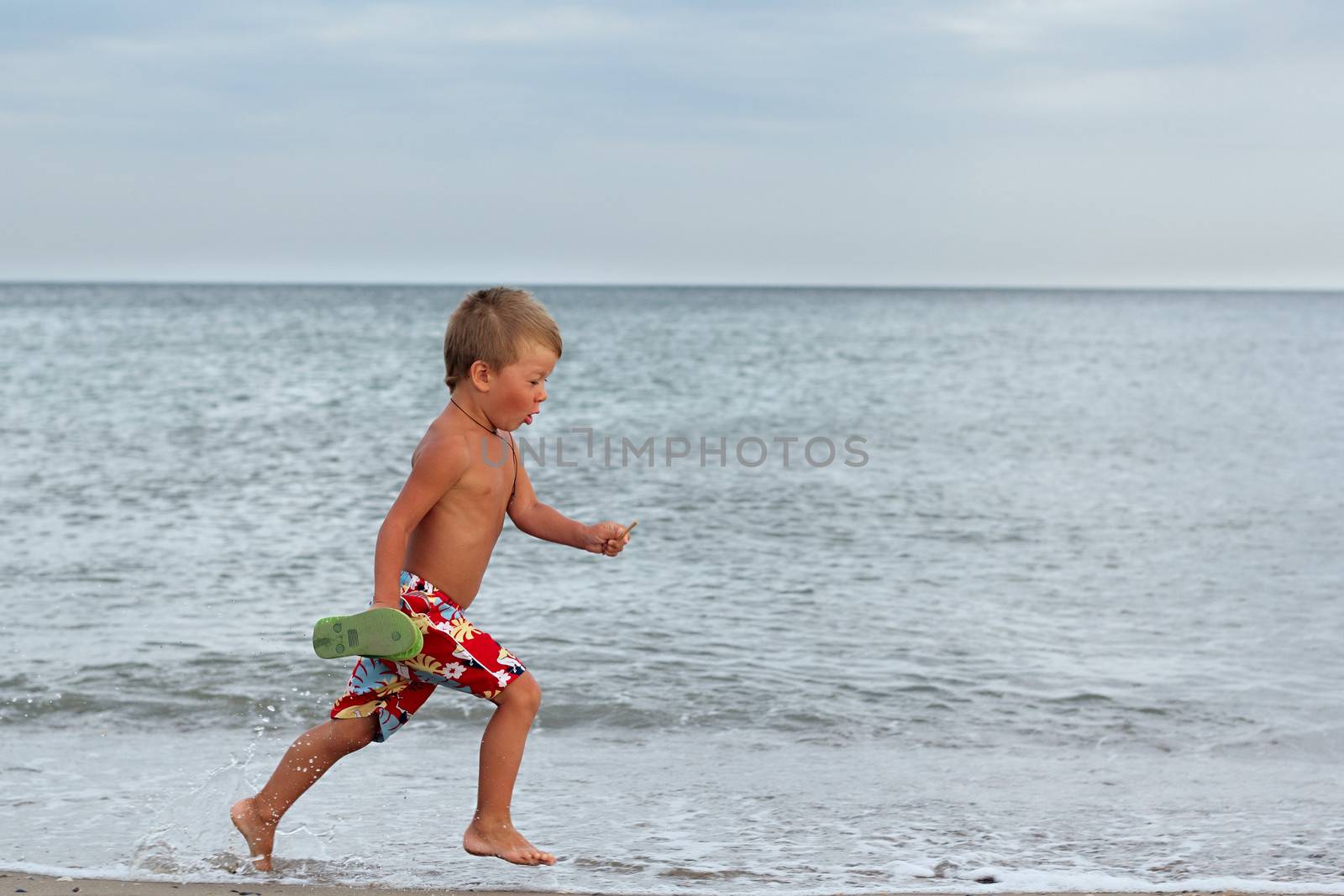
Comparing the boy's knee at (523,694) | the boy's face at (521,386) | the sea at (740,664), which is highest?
the boy's face at (521,386)

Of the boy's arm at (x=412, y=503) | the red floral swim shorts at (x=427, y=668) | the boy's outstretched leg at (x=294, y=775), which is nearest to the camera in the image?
the boy's arm at (x=412, y=503)

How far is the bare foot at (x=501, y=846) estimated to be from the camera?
Answer: 3195 mm

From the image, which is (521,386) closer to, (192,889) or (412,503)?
(412,503)

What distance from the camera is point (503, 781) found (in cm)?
321

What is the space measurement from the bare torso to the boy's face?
8cm

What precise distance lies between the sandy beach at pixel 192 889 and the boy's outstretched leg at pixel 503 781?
0.32 ft

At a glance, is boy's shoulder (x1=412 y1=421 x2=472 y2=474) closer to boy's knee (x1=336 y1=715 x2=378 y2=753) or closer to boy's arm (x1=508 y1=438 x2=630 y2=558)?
boy's arm (x1=508 y1=438 x2=630 y2=558)

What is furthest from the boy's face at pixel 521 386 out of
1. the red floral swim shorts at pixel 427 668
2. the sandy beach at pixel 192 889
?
the sandy beach at pixel 192 889

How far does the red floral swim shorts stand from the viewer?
3.12 m

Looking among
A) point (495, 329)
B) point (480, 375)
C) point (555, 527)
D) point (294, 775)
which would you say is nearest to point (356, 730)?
point (294, 775)

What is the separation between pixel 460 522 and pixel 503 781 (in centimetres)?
65

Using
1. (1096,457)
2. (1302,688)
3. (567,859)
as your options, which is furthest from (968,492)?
(567,859)

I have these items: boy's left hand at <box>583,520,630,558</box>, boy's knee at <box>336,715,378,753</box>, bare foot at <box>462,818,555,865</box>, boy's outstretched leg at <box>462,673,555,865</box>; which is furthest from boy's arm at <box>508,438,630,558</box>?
bare foot at <box>462,818,555,865</box>

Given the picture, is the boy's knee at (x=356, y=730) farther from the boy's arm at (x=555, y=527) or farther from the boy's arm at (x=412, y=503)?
the boy's arm at (x=555, y=527)
